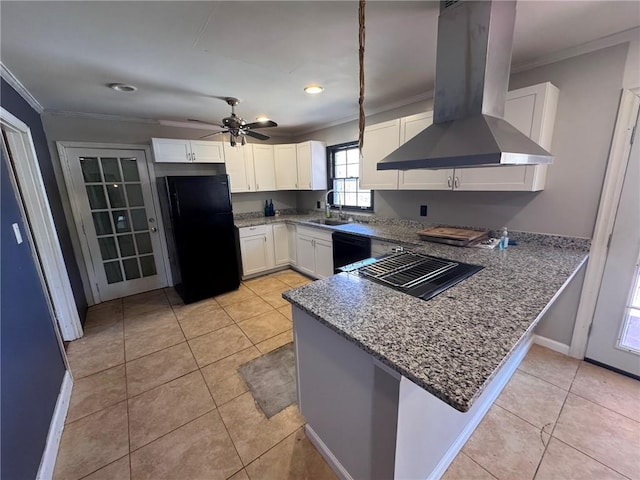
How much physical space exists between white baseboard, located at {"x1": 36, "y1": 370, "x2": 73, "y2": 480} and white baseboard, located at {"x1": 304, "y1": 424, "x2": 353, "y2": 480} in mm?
1361

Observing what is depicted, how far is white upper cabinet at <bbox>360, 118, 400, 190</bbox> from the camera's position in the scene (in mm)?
2722

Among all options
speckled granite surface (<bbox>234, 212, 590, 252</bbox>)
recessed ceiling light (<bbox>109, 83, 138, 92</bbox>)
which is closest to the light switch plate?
recessed ceiling light (<bbox>109, 83, 138, 92</bbox>)

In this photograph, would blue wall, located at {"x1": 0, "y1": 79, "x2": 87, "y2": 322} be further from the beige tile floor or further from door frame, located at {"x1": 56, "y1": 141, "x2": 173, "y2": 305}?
the beige tile floor

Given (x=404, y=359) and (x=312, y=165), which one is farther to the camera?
(x=312, y=165)

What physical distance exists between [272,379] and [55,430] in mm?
1307

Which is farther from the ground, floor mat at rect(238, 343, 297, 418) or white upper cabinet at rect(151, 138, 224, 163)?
white upper cabinet at rect(151, 138, 224, 163)

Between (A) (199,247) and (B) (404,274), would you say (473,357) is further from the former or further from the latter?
(A) (199,247)

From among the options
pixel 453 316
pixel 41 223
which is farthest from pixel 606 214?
pixel 41 223

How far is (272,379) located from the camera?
201cm

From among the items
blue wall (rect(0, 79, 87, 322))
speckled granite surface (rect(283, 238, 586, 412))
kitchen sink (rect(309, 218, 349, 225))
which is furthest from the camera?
kitchen sink (rect(309, 218, 349, 225))

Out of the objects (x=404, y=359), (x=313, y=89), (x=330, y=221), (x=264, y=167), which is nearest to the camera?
(x=404, y=359)

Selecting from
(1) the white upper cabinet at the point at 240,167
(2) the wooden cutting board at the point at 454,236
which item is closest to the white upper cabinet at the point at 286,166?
(1) the white upper cabinet at the point at 240,167

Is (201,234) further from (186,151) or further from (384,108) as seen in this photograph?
(384,108)

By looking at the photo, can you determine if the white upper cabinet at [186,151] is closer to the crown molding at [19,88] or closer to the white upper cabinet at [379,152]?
the crown molding at [19,88]
